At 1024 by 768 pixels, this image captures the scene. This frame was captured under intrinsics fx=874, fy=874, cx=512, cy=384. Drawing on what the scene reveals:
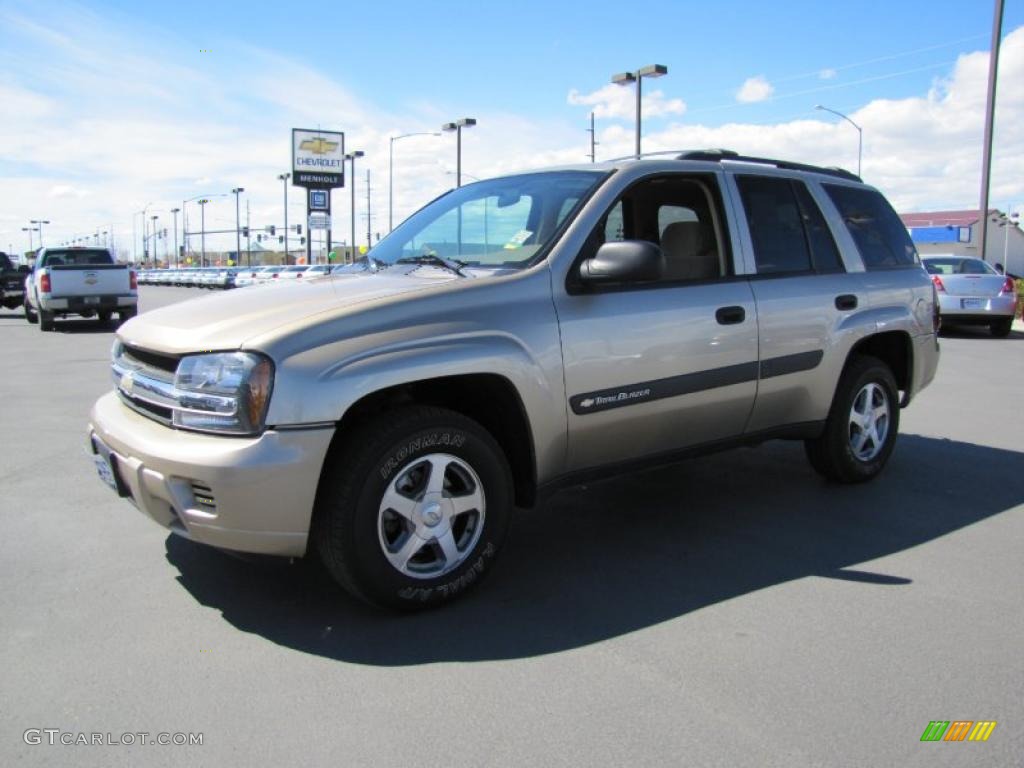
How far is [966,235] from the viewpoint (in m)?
67.6

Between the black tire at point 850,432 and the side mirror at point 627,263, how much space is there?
2.05 metres

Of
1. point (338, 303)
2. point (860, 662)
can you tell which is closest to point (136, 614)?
point (338, 303)

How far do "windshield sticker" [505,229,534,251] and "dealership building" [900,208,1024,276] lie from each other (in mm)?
62634

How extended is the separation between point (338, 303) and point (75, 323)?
20084 mm

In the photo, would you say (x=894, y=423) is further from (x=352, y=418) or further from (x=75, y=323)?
(x=75, y=323)

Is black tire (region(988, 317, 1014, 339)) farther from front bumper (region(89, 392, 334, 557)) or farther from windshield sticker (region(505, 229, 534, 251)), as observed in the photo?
front bumper (region(89, 392, 334, 557))

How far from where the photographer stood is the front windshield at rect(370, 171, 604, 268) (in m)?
4.16

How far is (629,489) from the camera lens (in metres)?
5.48

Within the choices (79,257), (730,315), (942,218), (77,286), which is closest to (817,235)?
(730,315)

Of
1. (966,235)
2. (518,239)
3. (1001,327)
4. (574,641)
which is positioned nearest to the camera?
(574,641)

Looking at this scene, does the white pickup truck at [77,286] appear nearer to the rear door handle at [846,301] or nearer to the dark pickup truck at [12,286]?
the dark pickup truck at [12,286]

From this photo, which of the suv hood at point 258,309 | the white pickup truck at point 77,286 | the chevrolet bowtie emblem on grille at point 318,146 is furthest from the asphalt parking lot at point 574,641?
the chevrolet bowtie emblem on grille at point 318,146

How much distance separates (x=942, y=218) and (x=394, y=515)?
8416 centimetres

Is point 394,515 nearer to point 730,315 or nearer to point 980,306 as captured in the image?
point 730,315
